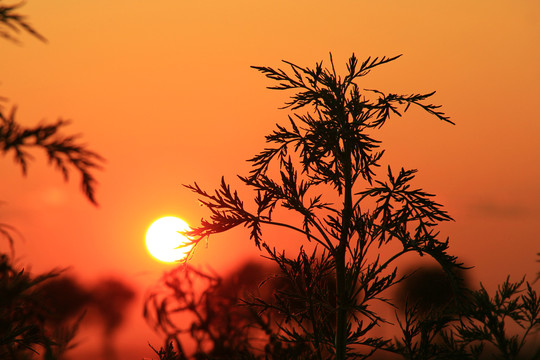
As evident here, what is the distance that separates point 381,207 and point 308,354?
196 cm

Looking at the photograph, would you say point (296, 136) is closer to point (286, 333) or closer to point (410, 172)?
point (410, 172)

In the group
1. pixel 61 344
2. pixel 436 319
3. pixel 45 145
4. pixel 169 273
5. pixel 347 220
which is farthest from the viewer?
pixel 169 273

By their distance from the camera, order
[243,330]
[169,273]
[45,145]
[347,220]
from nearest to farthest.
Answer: [45,145]
[347,220]
[243,330]
[169,273]

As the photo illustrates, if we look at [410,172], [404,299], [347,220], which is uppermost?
[410,172]

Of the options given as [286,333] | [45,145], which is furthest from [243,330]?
[45,145]

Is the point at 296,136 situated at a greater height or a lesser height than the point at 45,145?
greater

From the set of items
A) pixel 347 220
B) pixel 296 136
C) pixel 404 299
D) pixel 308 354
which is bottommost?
pixel 308 354

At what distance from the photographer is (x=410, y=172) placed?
7.03 metres

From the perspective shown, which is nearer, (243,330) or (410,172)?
(410,172)

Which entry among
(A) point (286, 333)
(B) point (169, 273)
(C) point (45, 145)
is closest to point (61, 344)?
(C) point (45, 145)

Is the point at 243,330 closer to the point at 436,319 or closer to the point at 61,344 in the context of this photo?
the point at 436,319

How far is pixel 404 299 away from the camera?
7.34 meters

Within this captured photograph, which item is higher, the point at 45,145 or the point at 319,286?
the point at 45,145

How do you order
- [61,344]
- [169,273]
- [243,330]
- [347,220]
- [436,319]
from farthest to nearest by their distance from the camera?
[169,273], [243,330], [436,319], [347,220], [61,344]
